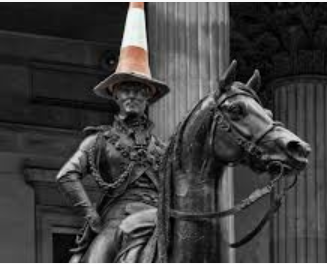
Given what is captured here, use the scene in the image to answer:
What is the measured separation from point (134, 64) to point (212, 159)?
1559 millimetres

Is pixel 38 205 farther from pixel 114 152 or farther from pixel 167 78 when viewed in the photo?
pixel 114 152

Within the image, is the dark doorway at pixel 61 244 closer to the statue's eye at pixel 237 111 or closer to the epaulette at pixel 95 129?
the epaulette at pixel 95 129

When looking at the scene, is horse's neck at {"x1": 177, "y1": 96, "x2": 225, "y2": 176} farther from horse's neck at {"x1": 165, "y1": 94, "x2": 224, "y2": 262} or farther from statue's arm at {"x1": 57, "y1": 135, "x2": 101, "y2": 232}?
statue's arm at {"x1": 57, "y1": 135, "x2": 101, "y2": 232}

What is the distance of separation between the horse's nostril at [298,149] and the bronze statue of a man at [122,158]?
1607 mm

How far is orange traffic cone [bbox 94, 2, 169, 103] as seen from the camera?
19234 mm

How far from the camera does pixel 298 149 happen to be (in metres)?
17.8

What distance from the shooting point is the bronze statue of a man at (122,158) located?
19219 millimetres

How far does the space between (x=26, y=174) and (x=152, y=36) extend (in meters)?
5.31

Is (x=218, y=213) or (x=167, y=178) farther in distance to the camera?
(x=167, y=178)

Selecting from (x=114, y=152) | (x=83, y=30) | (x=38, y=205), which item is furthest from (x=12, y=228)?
(x=114, y=152)

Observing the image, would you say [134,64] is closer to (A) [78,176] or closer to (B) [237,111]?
(A) [78,176]

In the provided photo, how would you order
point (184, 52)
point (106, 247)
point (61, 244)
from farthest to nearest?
1. point (61, 244)
2. point (184, 52)
3. point (106, 247)

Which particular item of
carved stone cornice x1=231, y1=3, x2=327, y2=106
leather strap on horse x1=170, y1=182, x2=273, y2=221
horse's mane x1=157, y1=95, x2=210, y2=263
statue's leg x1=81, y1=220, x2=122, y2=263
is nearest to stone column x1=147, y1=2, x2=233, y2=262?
carved stone cornice x1=231, y1=3, x2=327, y2=106

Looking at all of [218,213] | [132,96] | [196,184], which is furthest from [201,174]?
[132,96]
